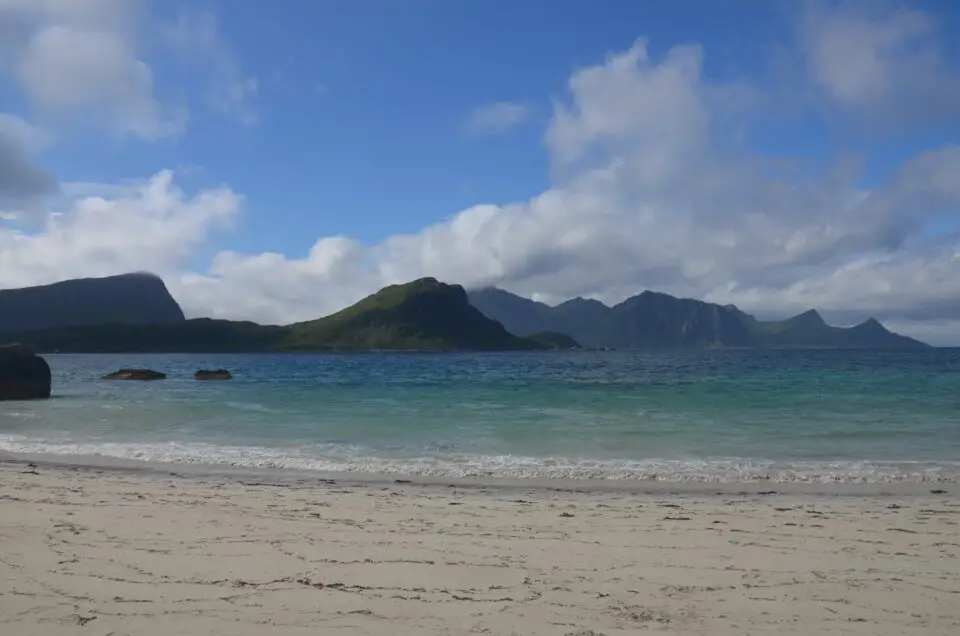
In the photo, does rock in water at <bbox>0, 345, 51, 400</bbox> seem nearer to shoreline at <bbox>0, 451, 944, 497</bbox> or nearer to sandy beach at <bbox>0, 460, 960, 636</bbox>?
shoreline at <bbox>0, 451, 944, 497</bbox>

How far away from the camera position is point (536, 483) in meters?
13.9

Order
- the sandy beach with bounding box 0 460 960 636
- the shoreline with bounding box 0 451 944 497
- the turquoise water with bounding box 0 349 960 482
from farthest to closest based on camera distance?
the turquoise water with bounding box 0 349 960 482 < the shoreline with bounding box 0 451 944 497 < the sandy beach with bounding box 0 460 960 636

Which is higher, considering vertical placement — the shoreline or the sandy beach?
the sandy beach

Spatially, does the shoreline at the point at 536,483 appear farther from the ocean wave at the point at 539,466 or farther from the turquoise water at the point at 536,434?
the turquoise water at the point at 536,434

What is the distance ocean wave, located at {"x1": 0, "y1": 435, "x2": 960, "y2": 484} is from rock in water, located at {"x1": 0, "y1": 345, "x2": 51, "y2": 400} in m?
23.5

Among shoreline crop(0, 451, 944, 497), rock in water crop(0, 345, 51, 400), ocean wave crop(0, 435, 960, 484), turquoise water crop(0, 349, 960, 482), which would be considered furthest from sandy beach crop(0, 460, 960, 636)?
rock in water crop(0, 345, 51, 400)

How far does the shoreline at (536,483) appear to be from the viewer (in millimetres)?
12969

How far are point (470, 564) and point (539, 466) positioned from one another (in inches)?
326

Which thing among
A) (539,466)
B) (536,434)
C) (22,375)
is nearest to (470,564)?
(539,466)

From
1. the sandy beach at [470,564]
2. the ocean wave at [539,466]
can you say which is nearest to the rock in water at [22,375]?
the ocean wave at [539,466]

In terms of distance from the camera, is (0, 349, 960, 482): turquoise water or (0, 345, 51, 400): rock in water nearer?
(0, 349, 960, 482): turquoise water

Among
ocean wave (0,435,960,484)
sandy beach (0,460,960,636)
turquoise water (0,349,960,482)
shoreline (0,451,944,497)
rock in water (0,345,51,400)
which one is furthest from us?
rock in water (0,345,51,400)

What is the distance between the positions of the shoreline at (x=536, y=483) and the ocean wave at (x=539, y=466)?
0.34m

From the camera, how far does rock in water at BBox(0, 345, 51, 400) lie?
1497 inches
